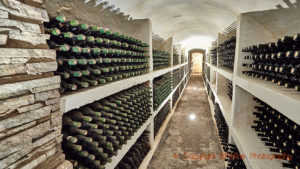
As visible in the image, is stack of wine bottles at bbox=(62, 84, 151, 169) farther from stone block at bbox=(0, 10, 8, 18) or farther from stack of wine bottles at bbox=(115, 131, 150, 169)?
stone block at bbox=(0, 10, 8, 18)

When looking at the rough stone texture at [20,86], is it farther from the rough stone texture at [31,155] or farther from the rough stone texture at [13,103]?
the rough stone texture at [31,155]

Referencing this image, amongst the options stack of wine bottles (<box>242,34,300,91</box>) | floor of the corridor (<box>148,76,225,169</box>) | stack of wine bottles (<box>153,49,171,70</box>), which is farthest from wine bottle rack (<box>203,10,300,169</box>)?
stack of wine bottles (<box>153,49,171,70</box>)

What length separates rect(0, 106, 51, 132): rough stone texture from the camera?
2.35 ft

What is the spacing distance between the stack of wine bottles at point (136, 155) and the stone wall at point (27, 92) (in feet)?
4.83

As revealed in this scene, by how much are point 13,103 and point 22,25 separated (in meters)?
0.39

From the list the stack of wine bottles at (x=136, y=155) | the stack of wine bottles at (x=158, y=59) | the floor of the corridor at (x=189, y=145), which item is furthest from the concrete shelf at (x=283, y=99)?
the stack of wine bottles at (x=158, y=59)

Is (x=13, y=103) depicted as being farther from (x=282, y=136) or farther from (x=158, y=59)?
(x=158, y=59)

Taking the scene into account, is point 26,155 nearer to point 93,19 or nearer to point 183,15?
point 93,19

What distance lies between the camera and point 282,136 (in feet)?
5.04

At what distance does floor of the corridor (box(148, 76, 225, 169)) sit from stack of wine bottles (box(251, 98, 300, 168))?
155cm

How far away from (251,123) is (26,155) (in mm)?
2713

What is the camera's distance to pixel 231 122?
2.51m

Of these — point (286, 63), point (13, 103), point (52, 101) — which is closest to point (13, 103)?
point (13, 103)

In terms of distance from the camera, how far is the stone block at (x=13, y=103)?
Result: 27.8 inches
